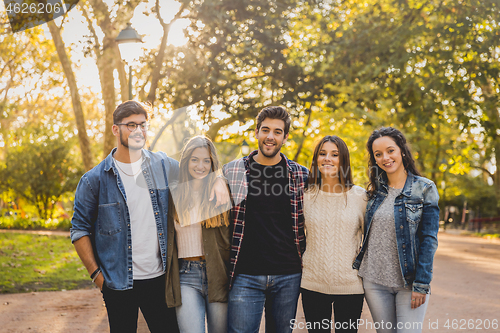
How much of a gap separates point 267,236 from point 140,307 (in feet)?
3.49

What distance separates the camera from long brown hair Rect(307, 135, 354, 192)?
335 cm

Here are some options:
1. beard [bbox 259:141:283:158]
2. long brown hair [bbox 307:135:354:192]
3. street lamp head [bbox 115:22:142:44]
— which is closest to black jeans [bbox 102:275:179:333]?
beard [bbox 259:141:283:158]

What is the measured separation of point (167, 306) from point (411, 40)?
31.5 ft

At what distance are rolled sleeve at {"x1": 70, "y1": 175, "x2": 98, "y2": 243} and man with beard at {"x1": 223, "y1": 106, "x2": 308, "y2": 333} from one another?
1.05 metres

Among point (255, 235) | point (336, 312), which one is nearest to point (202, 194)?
point (255, 235)

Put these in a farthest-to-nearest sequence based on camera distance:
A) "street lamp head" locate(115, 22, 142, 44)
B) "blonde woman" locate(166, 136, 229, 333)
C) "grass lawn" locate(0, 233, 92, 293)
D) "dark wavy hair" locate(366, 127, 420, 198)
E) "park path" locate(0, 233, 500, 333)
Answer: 1. "grass lawn" locate(0, 233, 92, 293)
2. "street lamp head" locate(115, 22, 142, 44)
3. "park path" locate(0, 233, 500, 333)
4. "dark wavy hair" locate(366, 127, 420, 198)
5. "blonde woman" locate(166, 136, 229, 333)

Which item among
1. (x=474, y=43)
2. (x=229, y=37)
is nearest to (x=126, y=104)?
(x=229, y=37)

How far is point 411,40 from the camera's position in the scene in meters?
10.3

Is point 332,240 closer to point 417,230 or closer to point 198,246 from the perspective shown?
point 417,230

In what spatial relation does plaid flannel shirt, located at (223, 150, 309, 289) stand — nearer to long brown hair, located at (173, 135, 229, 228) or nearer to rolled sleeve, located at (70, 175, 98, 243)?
long brown hair, located at (173, 135, 229, 228)

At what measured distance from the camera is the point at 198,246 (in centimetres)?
309

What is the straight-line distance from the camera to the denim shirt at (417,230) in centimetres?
291

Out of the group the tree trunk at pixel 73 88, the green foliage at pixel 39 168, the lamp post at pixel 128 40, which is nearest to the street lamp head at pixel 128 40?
the lamp post at pixel 128 40

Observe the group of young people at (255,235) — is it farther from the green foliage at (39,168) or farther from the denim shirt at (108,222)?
the green foliage at (39,168)
